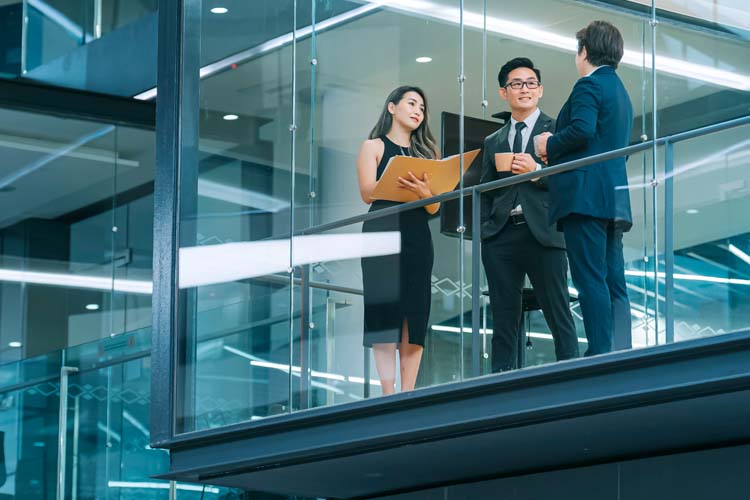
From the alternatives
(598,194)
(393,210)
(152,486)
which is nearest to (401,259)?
(393,210)

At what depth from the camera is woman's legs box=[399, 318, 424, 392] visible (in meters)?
7.71

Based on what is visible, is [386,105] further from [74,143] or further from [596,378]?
[74,143]

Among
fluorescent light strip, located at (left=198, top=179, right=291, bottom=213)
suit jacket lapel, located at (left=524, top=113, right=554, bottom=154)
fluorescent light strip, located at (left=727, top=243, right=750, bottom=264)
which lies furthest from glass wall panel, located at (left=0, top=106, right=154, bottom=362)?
fluorescent light strip, located at (left=727, top=243, right=750, bottom=264)

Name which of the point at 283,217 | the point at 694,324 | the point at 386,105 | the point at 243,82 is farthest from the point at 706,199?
the point at 243,82

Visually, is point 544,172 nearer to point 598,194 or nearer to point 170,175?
point 598,194

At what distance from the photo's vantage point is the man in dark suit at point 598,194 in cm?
671

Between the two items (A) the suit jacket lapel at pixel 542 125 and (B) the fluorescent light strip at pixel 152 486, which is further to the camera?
(B) the fluorescent light strip at pixel 152 486

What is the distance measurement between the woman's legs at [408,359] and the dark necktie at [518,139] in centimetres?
110

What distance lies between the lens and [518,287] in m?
7.27

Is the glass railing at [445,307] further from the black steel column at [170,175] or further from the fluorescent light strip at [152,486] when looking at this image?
the fluorescent light strip at [152,486]

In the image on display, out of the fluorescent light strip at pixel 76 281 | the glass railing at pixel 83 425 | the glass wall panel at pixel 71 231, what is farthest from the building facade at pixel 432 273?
the glass wall panel at pixel 71 231

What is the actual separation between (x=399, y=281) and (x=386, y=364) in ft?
1.51

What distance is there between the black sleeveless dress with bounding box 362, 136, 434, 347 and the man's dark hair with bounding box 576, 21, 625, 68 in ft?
3.88

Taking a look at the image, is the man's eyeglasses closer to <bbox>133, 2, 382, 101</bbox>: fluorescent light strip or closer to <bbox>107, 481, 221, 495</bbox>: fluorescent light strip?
<bbox>133, 2, 382, 101</bbox>: fluorescent light strip
